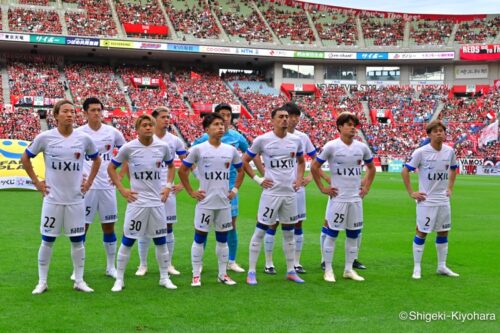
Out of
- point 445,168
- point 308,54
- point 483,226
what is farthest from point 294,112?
point 308,54

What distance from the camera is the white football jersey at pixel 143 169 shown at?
7.43 meters

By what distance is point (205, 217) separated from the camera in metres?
7.76

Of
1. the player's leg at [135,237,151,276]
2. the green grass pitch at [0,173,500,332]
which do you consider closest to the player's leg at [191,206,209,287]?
the green grass pitch at [0,173,500,332]

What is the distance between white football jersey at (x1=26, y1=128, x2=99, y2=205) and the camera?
23.6 ft

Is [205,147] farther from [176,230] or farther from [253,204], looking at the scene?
[253,204]

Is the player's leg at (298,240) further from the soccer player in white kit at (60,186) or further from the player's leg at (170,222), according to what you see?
the soccer player in white kit at (60,186)

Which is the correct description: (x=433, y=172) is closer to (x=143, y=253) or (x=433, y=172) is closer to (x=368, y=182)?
(x=368, y=182)

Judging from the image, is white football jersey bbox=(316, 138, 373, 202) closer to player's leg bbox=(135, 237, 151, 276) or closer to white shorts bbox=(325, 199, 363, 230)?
white shorts bbox=(325, 199, 363, 230)

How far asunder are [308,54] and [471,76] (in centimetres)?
1785

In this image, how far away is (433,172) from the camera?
337 inches

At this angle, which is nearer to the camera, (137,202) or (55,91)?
(137,202)

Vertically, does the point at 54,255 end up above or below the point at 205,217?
below

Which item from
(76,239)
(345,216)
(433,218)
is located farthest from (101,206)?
(433,218)

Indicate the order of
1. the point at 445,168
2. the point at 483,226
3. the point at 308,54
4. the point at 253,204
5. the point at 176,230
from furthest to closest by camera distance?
the point at 308,54 → the point at 253,204 → the point at 483,226 → the point at 176,230 → the point at 445,168
